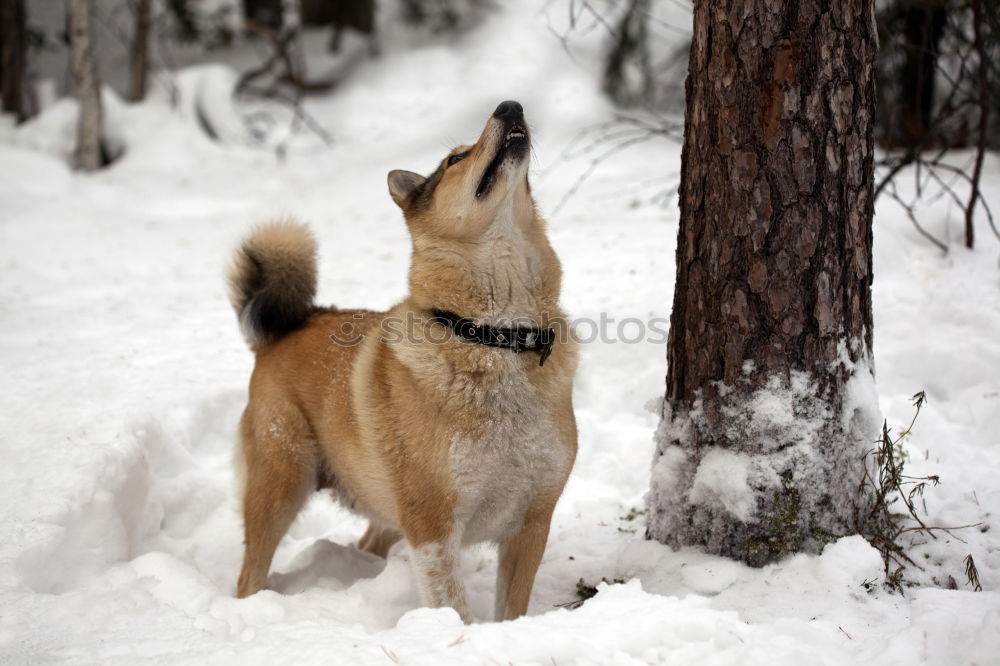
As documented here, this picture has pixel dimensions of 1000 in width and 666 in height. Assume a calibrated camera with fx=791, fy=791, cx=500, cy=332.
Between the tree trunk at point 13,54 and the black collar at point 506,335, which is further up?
the tree trunk at point 13,54

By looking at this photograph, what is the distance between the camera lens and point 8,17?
10.9m

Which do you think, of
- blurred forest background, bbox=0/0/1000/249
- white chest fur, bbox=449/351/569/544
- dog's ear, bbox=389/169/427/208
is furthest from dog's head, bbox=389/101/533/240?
blurred forest background, bbox=0/0/1000/249

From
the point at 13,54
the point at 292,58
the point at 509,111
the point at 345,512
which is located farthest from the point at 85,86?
the point at 509,111

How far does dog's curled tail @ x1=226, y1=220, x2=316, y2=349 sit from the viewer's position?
357 cm

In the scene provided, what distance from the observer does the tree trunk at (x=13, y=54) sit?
10875 millimetres

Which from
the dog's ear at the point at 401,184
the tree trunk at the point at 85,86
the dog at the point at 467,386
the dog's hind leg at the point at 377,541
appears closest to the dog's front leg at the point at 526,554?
the dog at the point at 467,386

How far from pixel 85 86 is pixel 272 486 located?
8465 mm

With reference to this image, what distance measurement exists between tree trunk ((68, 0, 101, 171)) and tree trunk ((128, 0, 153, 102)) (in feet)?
3.95

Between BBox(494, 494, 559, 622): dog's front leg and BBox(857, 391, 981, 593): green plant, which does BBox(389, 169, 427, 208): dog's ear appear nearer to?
BBox(494, 494, 559, 622): dog's front leg

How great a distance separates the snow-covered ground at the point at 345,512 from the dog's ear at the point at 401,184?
0.95m

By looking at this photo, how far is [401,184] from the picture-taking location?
3.21m

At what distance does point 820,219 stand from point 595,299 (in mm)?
2869

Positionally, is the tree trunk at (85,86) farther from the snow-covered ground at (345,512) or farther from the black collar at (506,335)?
the black collar at (506,335)

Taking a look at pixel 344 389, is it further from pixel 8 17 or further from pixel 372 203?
pixel 8 17
